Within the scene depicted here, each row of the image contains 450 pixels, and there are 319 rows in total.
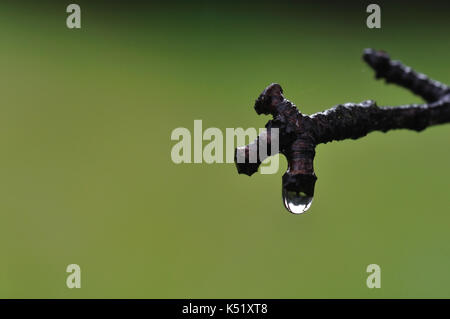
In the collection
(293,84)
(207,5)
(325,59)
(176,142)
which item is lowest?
(176,142)

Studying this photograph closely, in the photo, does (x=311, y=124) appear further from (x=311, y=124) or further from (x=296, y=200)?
(x=296, y=200)

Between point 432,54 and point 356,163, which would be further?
point 432,54

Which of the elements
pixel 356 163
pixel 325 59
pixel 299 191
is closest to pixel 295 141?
pixel 299 191

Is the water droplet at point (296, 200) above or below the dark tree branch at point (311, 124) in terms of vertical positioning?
below

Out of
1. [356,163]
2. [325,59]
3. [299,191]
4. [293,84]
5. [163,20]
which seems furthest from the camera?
[163,20]

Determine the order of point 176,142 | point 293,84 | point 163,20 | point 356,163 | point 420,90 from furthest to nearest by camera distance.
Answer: point 163,20 → point 293,84 → point 176,142 → point 356,163 → point 420,90

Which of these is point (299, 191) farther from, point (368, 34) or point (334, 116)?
point (368, 34)

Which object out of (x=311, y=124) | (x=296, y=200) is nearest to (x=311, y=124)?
(x=311, y=124)

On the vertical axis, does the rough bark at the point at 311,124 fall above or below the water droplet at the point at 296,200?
above
